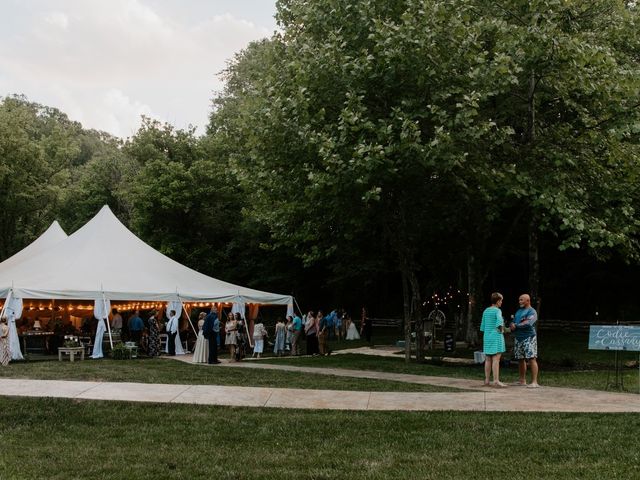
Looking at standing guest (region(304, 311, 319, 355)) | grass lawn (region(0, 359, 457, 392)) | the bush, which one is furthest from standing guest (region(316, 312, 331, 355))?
grass lawn (region(0, 359, 457, 392))

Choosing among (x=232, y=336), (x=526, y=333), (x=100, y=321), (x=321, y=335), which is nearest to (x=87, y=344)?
(x=100, y=321)

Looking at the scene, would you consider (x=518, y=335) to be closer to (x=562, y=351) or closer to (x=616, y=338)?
(x=616, y=338)

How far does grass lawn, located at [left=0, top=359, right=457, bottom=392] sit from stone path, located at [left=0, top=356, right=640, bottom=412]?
32.1 inches

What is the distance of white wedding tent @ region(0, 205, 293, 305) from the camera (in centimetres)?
2208

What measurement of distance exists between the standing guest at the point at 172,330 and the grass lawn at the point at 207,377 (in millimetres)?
6596

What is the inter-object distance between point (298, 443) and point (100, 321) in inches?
603

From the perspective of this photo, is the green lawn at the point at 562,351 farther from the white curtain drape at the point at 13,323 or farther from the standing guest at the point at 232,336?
the white curtain drape at the point at 13,323

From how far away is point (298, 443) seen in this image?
26.5 feet

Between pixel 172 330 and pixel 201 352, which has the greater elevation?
pixel 172 330

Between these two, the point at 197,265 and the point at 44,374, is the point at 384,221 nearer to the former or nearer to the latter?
the point at 44,374

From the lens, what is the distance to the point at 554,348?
89.5ft

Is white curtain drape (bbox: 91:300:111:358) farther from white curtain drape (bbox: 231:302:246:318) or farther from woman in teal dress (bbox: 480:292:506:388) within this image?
woman in teal dress (bbox: 480:292:506:388)

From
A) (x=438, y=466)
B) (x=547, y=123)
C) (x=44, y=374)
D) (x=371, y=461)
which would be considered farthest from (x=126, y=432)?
(x=547, y=123)

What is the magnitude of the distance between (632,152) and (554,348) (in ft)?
37.4
